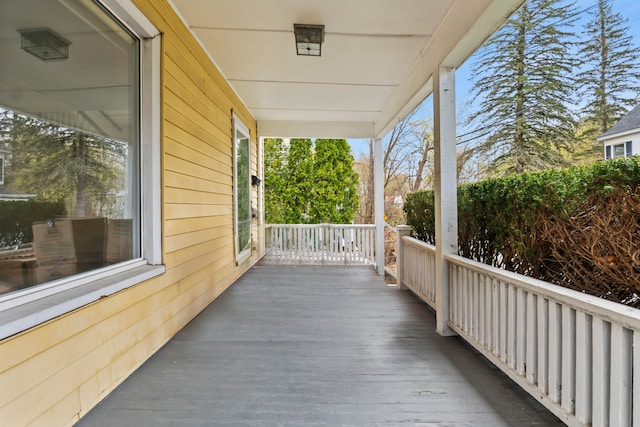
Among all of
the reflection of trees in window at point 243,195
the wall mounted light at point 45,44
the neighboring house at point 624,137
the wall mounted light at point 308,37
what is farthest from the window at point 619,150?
the reflection of trees in window at point 243,195

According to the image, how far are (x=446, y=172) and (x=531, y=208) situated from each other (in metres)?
0.82

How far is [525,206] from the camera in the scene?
2.04 metres

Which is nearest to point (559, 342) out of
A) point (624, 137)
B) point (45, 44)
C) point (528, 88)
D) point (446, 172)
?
point (624, 137)

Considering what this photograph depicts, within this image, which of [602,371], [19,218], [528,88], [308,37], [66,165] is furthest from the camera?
[528,88]

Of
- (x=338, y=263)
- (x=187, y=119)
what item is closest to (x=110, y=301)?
(x=187, y=119)

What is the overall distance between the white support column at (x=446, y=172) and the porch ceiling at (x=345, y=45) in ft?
0.80

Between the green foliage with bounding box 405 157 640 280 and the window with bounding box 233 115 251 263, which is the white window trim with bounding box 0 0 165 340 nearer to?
the window with bounding box 233 115 251 263

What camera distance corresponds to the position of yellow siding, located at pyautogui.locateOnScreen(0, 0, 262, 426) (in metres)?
1.36

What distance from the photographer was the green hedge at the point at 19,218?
4.41 feet

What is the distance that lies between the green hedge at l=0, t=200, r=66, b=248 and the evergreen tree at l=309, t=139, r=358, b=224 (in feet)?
20.5

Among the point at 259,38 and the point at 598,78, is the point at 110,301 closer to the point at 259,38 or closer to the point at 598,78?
the point at 259,38

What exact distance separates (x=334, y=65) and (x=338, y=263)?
152 inches

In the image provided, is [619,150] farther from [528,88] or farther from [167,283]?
[167,283]

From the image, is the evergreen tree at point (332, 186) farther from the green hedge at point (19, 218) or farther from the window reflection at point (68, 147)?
the green hedge at point (19, 218)
